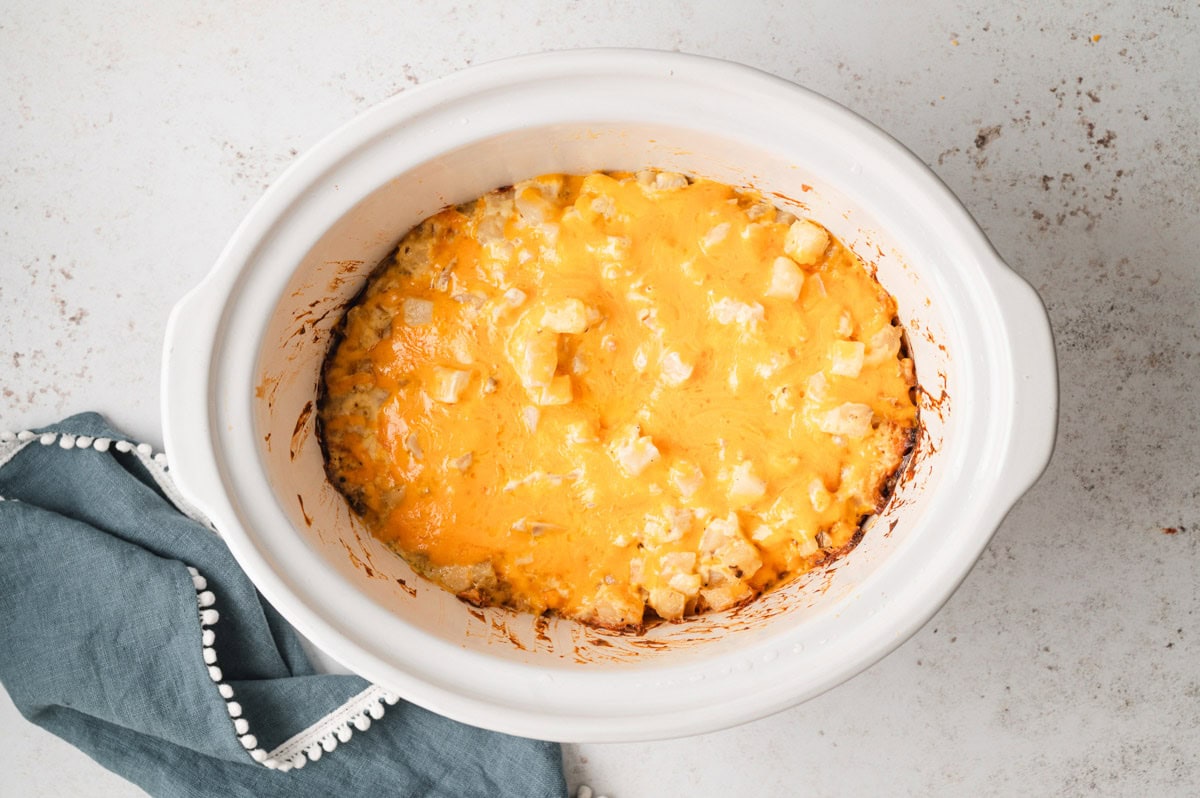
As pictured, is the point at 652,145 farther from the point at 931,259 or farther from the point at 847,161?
the point at 931,259

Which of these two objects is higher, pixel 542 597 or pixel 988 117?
pixel 988 117

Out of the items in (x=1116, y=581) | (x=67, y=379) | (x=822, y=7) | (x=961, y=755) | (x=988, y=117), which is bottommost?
(x=961, y=755)

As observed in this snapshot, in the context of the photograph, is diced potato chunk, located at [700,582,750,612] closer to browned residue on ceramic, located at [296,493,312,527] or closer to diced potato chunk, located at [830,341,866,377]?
diced potato chunk, located at [830,341,866,377]

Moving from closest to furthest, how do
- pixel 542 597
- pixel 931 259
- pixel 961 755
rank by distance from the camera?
pixel 931 259 → pixel 542 597 → pixel 961 755

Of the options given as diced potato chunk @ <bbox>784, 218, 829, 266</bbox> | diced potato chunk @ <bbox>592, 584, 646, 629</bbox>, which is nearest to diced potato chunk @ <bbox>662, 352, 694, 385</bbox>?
diced potato chunk @ <bbox>784, 218, 829, 266</bbox>

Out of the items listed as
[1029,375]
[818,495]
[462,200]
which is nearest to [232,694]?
[462,200]

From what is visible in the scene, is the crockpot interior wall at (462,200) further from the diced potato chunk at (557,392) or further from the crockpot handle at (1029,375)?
the diced potato chunk at (557,392)

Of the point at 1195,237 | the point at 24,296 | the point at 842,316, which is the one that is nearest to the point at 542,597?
the point at 842,316
